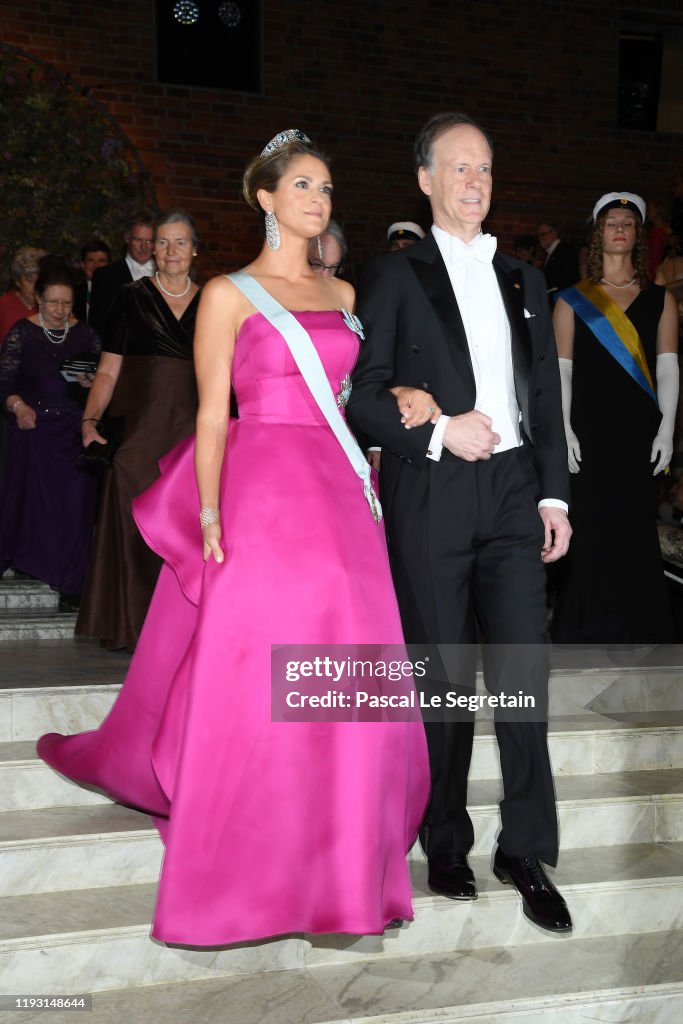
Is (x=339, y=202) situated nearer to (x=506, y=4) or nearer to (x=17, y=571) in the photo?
(x=506, y=4)

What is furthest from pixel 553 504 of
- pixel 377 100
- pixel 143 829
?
pixel 377 100

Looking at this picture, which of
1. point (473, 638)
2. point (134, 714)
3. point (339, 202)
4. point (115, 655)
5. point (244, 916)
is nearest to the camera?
point (244, 916)

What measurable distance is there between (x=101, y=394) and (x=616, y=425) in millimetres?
1824

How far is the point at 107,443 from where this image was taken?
4562 mm

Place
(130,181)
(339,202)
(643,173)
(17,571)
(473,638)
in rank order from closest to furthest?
(473,638) → (17,571) → (130,181) → (339,202) → (643,173)

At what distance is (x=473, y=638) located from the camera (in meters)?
2.87

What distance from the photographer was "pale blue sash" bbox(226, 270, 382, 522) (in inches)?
108

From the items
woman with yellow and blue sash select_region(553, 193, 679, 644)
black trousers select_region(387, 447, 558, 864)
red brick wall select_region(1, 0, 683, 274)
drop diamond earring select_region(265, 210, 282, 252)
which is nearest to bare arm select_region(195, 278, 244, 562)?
drop diamond earring select_region(265, 210, 282, 252)

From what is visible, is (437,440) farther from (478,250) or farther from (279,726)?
(279,726)

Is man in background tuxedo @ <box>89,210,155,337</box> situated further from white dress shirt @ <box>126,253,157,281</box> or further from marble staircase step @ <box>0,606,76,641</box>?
marble staircase step @ <box>0,606,76,641</box>

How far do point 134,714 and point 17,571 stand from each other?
9.45 feet

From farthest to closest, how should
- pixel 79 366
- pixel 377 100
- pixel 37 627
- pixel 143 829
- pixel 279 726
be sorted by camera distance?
pixel 377 100 < pixel 79 366 < pixel 37 627 < pixel 143 829 < pixel 279 726

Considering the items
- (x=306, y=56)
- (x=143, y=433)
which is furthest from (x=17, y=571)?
(x=306, y=56)

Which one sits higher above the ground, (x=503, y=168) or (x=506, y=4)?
(x=506, y=4)
